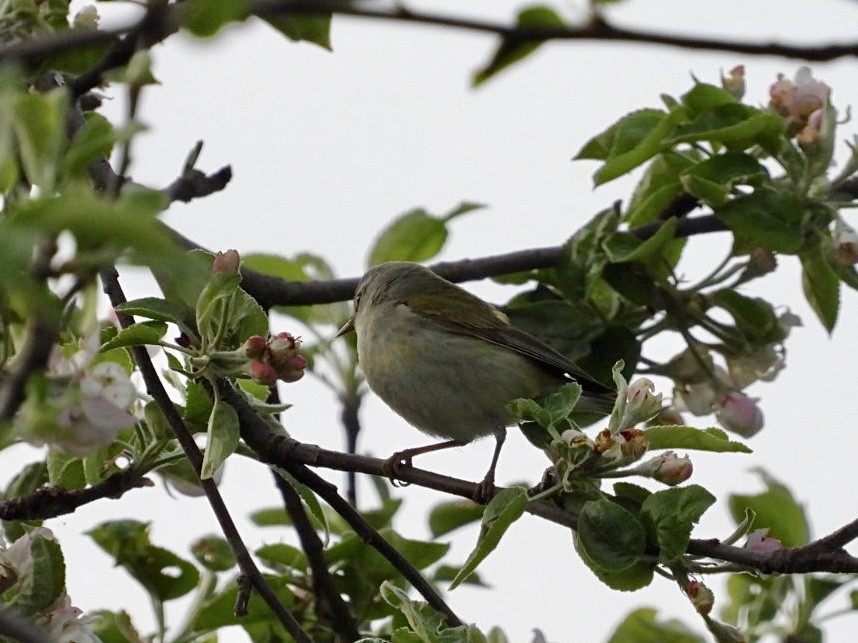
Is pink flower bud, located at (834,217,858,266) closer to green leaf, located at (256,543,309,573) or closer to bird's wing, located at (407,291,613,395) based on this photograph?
bird's wing, located at (407,291,613,395)

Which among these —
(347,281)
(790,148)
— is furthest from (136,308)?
(790,148)

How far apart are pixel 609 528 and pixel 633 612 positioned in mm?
1496

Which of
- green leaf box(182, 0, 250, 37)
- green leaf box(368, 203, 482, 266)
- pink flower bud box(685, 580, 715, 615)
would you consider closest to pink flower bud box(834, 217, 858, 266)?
pink flower bud box(685, 580, 715, 615)

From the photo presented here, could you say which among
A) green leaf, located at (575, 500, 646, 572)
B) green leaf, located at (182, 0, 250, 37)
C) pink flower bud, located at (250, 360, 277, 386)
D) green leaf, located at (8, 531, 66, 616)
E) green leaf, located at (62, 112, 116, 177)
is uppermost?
green leaf, located at (62, 112, 116, 177)

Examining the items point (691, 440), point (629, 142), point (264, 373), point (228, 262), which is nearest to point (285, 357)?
point (264, 373)

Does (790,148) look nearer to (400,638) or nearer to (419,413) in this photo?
(419,413)

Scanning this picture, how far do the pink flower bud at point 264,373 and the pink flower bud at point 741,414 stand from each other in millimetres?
1926

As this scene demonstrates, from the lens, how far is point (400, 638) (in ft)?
9.08

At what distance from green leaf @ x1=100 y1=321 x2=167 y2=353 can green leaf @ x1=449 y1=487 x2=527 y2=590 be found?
2.70 ft

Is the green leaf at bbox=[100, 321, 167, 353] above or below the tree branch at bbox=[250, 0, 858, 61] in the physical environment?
above

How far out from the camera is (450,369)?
4.71 metres

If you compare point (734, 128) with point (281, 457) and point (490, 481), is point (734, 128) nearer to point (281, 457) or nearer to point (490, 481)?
point (490, 481)

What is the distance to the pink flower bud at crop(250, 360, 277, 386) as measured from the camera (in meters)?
2.62

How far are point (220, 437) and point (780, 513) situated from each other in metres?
1.97
